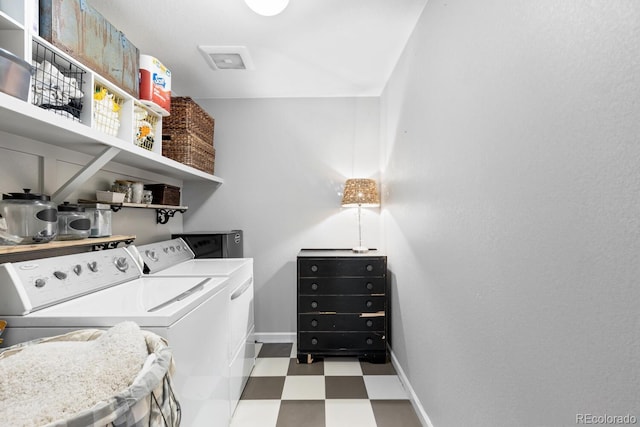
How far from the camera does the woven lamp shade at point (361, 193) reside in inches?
106

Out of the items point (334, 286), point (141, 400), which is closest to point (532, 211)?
point (141, 400)

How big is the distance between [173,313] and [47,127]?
0.87m

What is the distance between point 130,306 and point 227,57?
6.21 ft

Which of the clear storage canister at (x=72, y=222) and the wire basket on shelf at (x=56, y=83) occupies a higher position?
the wire basket on shelf at (x=56, y=83)

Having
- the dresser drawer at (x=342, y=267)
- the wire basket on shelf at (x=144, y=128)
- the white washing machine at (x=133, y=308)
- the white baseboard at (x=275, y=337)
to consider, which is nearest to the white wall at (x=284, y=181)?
the white baseboard at (x=275, y=337)

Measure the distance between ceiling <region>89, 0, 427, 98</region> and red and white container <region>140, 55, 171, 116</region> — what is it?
275 millimetres

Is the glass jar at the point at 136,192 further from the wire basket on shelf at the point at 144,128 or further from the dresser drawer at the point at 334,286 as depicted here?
the dresser drawer at the point at 334,286

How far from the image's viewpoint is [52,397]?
715 millimetres

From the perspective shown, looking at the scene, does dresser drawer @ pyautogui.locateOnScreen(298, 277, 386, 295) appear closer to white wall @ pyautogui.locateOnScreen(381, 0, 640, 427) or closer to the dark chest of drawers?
the dark chest of drawers

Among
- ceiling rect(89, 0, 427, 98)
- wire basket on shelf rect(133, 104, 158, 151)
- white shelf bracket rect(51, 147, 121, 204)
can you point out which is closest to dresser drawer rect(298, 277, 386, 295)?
wire basket on shelf rect(133, 104, 158, 151)

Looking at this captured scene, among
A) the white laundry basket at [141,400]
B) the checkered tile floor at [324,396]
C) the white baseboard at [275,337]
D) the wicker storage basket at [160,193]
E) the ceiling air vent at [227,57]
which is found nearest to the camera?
the white laundry basket at [141,400]

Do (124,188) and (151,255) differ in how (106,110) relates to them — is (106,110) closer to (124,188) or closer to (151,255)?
(124,188)

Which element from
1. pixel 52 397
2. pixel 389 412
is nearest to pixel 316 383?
pixel 389 412

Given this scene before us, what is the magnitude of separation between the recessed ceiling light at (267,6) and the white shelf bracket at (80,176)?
1.02 metres
